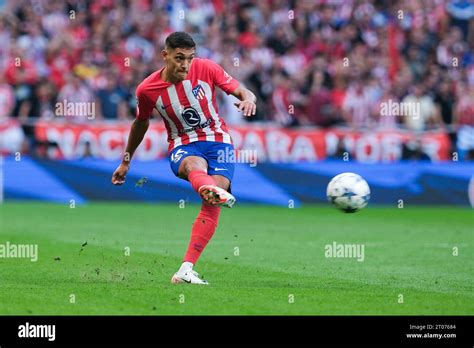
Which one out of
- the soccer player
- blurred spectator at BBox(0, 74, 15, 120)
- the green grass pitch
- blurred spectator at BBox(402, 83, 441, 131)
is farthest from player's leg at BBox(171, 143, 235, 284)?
blurred spectator at BBox(402, 83, 441, 131)

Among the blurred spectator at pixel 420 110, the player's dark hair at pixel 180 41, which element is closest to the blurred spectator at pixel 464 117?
the blurred spectator at pixel 420 110

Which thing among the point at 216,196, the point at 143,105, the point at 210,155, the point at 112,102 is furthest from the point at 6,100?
the point at 216,196

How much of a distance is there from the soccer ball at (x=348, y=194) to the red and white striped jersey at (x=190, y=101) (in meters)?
1.30

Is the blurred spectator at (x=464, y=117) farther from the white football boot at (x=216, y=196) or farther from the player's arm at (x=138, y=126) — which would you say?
the white football boot at (x=216, y=196)

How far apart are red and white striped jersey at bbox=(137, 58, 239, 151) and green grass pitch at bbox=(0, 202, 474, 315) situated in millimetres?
1519

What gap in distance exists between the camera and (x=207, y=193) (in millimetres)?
9703

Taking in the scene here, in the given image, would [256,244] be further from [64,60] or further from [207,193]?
[64,60]

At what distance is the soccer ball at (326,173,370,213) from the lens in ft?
36.5

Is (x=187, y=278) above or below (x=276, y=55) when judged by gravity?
below

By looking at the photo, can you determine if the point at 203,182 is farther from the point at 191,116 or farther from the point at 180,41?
the point at 180,41

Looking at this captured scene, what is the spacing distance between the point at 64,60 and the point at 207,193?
1585cm

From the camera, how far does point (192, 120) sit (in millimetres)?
10766

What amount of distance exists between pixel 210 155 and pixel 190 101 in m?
0.58

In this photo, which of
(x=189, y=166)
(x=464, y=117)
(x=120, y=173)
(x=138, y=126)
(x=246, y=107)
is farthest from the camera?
(x=464, y=117)
